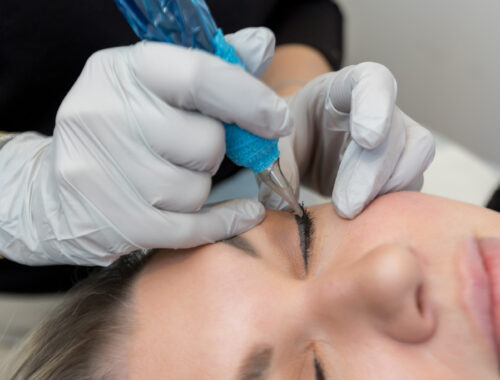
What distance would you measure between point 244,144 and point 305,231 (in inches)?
8.8

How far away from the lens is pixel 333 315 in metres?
0.73

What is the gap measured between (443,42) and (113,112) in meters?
1.55

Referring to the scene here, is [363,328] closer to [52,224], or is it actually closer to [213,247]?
[213,247]

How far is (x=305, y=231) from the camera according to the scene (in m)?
0.89

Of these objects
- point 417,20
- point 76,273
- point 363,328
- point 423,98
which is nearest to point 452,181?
point 423,98

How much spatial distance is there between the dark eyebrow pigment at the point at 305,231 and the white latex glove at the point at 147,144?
117mm

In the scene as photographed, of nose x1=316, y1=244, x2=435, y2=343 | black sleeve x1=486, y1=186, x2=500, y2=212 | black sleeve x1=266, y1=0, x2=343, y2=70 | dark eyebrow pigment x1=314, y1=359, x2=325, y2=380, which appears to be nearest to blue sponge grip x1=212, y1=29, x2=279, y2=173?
nose x1=316, y1=244, x2=435, y2=343

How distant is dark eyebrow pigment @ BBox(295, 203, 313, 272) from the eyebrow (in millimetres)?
183

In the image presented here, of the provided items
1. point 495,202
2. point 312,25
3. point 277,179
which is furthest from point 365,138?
point 312,25

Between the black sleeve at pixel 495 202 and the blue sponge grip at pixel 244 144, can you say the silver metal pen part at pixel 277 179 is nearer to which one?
the blue sponge grip at pixel 244 144

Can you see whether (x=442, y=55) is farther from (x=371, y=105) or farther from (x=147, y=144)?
(x=147, y=144)

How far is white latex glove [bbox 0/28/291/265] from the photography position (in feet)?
2.44

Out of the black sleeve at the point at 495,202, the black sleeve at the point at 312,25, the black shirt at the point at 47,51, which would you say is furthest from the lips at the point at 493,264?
the black sleeve at the point at 312,25

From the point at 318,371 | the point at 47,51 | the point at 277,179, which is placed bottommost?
the point at 318,371
